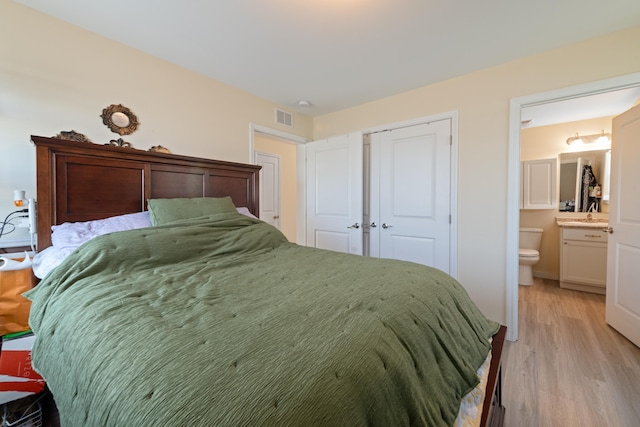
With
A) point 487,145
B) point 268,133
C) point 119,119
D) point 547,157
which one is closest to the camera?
point 119,119

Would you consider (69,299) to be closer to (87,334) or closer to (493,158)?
(87,334)

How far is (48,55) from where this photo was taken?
1.71m

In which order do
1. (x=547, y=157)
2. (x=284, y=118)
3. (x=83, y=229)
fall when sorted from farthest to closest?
(x=547, y=157), (x=284, y=118), (x=83, y=229)

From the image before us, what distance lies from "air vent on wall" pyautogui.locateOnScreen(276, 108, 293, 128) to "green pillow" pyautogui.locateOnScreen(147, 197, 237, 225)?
5.27ft

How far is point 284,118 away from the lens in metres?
3.28

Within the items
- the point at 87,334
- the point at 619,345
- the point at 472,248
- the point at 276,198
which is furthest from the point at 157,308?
the point at 276,198

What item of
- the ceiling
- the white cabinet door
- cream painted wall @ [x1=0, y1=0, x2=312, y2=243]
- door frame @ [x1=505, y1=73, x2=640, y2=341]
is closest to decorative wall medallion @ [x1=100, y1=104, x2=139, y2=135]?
cream painted wall @ [x1=0, y1=0, x2=312, y2=243]

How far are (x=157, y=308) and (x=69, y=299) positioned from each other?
1.36ft

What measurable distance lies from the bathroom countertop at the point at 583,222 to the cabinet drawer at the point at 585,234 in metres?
0.05

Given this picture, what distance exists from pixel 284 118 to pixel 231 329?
2.99 metres

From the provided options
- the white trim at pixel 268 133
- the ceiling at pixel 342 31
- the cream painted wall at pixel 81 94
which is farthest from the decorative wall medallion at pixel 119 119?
the white trim at pixel 268 133

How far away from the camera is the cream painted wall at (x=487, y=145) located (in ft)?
7.09

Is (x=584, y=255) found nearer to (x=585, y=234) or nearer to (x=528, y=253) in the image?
(x=585, y=234)

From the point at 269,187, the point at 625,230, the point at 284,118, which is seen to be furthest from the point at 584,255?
the point at 269,187
